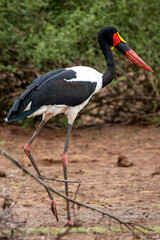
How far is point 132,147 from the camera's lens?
7.83 m

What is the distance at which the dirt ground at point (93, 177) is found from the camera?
4363mm

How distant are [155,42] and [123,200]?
4.14 m

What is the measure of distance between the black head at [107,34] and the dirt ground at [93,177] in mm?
1548

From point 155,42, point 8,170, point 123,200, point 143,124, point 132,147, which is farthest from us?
point 143,124

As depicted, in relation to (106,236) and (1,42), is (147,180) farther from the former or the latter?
(1,42)

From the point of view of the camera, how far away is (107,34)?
5.25 m

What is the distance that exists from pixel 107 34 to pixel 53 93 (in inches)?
38.7

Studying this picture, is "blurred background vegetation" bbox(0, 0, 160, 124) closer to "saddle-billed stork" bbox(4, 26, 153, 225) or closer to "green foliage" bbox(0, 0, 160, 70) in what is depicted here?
"green foliage" bbox(0, 0, 160, 70)

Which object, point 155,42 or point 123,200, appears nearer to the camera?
point 123,200

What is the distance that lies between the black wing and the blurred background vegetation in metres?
3.04

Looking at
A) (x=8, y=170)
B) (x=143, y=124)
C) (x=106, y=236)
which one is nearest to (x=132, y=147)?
(x=143, y=124)

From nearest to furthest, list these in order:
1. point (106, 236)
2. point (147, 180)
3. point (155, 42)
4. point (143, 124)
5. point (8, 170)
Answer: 1. point (106, 236)
2. point (147, 180)
3. point (8, 170)
4. point (155, 42)
5. point (143, 124)

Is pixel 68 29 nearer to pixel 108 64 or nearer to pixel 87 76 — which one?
pixel 108 64

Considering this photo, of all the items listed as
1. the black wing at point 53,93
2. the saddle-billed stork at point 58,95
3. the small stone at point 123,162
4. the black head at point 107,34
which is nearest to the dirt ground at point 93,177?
the small stone at point 123,162
